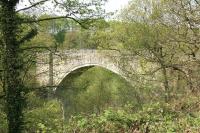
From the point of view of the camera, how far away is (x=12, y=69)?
9.95 meters

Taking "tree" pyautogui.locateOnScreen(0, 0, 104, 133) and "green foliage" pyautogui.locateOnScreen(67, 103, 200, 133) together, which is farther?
"tree" pyautogui.locateOnScreen(0, 0, 104, 133)

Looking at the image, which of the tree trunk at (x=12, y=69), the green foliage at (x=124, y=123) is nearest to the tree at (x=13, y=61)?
the tree trunk at (x=12, y=69)

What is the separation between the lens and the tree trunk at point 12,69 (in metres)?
9.86

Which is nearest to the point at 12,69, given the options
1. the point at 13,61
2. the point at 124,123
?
the point at 13,61

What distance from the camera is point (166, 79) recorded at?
53.6 ft

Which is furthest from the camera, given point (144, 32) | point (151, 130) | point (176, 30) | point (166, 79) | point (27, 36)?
point (144, 32)

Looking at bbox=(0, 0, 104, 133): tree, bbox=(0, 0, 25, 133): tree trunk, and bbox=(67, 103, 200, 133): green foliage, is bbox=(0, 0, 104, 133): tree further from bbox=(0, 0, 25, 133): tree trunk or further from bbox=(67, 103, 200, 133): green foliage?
bbox=(67, 103, 200, 133): green foliage

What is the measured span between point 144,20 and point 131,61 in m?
2.57

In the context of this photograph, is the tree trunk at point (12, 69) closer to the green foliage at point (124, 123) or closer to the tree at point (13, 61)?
the tree at point (13, 61)

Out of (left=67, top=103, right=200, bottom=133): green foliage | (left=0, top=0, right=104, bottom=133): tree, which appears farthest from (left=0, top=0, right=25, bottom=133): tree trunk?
(left=67, top=103, right=200, bottom=133): green foliage

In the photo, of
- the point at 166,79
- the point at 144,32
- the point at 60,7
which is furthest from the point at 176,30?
the point at 144,32

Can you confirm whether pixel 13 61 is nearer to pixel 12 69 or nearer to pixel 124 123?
pixel 12 69

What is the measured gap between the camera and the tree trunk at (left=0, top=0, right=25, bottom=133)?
9859mm

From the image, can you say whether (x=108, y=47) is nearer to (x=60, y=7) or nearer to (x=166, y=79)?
(x=166, y=79)
